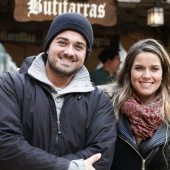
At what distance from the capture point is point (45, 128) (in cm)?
232

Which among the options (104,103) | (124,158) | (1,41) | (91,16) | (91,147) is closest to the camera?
(91,147)

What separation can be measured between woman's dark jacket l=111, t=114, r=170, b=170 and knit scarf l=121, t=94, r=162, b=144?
42 millimetres

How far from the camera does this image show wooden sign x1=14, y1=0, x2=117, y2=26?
518cm

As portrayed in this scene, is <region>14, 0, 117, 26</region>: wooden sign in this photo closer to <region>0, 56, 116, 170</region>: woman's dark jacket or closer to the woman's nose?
the woman's nose

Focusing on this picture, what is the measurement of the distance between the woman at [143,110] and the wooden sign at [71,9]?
7.50ft

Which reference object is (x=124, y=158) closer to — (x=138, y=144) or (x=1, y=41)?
(x=138, y=144)

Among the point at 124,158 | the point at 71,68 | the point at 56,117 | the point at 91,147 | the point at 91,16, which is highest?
the point at 91,16

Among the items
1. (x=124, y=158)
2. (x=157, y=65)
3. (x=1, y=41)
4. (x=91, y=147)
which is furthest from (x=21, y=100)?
(x=1, y=41)

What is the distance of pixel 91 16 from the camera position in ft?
17.5

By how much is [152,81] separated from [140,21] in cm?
497

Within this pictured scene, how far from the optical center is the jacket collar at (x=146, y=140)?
2.78m

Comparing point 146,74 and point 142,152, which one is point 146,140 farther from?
point 146,74

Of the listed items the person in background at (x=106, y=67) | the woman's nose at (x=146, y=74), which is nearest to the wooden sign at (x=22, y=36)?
the person in background at (x=106, y=67)

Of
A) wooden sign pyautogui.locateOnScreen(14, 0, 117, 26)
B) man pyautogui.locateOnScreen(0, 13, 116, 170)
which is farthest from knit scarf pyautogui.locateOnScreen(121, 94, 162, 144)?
wooden sign pyautogui.locateOnScreen(14, 0, 117, 26)
